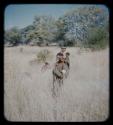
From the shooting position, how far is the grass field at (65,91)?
2266 mm

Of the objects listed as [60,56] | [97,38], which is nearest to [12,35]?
[60,56]

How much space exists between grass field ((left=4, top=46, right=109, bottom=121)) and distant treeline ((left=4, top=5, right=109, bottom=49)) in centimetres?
7

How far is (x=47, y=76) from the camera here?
2281 mm

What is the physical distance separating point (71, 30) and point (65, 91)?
1.73 ft

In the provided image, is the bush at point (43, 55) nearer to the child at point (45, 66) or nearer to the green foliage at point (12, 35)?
the child at point (45, 66)

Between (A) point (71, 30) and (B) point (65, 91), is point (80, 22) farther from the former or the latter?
(B) point (65, 91)

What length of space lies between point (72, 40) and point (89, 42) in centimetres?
15

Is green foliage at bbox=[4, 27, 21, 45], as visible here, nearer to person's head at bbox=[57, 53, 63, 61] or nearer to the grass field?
the grass field

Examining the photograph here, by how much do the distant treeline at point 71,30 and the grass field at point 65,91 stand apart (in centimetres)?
7

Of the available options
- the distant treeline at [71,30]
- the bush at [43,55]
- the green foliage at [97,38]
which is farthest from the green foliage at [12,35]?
the green foliage at [97,38]

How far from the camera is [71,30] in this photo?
230cm

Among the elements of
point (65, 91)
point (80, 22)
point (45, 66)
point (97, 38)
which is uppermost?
point (80, 22)

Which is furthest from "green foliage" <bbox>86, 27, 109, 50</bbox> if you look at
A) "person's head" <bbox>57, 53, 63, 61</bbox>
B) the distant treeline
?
"person's head" <bbox>57, 53, 63, 61</bbox>

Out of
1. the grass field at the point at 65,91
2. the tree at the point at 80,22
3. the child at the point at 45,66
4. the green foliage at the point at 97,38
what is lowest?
the grass field at the point at 65,91
